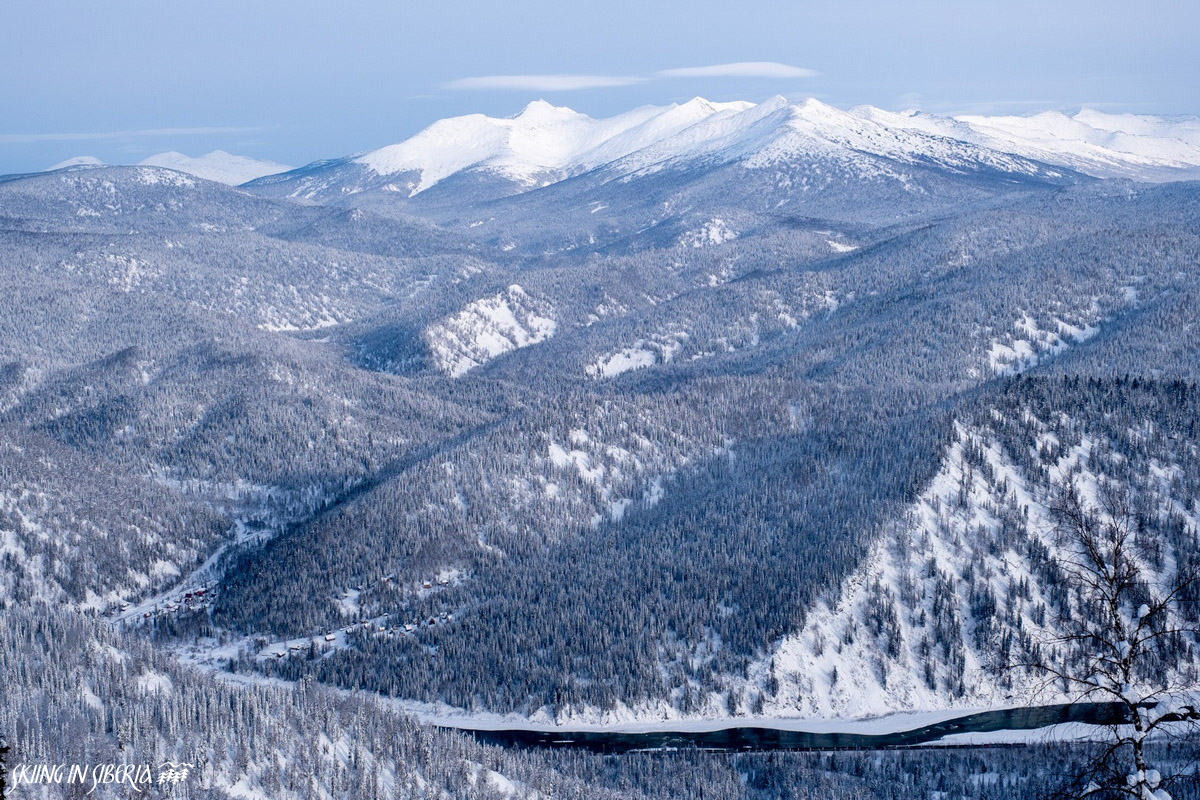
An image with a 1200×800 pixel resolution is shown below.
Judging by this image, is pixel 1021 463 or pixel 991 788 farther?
pixel 1021 463

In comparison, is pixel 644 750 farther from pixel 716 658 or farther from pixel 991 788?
pixel 991 788

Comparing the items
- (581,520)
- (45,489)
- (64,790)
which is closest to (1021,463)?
(581,520)

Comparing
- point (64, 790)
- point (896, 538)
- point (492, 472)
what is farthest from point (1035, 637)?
point (64, 790)

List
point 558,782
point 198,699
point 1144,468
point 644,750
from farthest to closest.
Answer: point 1144,468 → point 644,750 → point 558,782 → point 198,699

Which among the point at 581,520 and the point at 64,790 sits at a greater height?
the point at 581,520

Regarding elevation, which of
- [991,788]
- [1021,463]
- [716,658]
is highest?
[1021,463]

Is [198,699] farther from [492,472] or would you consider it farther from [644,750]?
[492,472]

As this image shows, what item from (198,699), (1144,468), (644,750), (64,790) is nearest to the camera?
(64,790)
